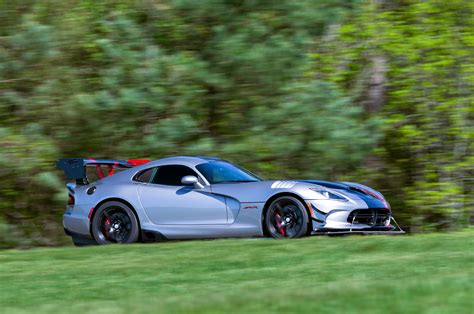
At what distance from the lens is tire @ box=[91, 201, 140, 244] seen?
41.6 feet

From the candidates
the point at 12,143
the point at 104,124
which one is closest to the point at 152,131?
the point at 104,124

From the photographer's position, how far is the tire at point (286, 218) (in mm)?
11758

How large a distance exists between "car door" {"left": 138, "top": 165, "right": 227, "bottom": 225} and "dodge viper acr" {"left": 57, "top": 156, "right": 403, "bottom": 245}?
0.05ft

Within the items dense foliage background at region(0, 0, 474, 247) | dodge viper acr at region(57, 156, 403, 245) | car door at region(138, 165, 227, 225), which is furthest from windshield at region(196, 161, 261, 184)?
dense foliage background at region(0, 0, 474, 247)

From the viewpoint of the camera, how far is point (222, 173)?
42.4 feet

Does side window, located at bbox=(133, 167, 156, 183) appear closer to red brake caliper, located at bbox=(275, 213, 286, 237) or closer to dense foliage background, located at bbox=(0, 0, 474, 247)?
red brake caliper, located at bbox=(275, 213, 286, 237)

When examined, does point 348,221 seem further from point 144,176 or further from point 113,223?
point 113,223

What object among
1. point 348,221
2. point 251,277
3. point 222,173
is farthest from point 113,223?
point 251,277

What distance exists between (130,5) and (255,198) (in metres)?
5.64

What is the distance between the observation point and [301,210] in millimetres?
11766

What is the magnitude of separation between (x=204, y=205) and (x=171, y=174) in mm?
852

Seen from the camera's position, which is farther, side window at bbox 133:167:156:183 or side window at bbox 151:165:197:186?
side window at bbox 133:167:156:183

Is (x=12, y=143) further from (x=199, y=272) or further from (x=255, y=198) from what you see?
(x=199, y=272)

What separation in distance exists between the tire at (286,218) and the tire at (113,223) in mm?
2042
